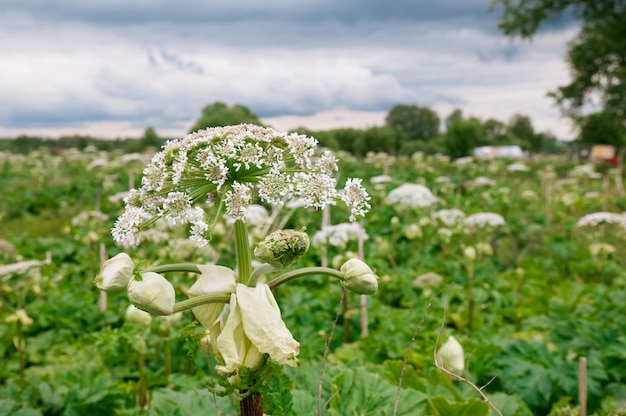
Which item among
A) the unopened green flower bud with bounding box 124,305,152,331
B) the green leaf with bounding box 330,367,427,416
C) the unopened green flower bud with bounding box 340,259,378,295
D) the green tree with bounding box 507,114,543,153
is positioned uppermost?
the unopened green flower bud with bounding box 340,259,378,295

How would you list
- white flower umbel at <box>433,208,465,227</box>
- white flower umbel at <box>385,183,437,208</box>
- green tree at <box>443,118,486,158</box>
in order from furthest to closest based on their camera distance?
1. green tree at <box>443,118,486,158</box>
2. white flower umbel at <box>385,183,437,208</box>
3. white flower umbel at <box>433,208,465,227</box>

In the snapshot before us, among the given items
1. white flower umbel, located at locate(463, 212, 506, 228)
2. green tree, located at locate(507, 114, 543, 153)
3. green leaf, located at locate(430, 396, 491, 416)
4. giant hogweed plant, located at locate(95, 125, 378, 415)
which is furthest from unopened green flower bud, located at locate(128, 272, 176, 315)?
green tree, located at locate(507, 114, 543, 153)

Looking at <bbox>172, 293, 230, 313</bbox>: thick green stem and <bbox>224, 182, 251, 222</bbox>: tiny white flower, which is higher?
<bbox>224, 182, 251, 222</bbox>: tiny white flower

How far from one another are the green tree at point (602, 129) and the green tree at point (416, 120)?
1842 inches

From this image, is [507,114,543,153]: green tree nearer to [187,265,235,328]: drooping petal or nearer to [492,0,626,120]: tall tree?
[492,0,626,120]: tall tree

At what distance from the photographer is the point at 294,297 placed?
435cm

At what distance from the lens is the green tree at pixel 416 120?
3265 inches

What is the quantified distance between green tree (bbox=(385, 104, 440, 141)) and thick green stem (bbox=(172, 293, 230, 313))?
81567 mm

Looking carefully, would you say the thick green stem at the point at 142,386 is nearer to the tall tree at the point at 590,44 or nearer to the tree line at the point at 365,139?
the tree line at the point at 365,139

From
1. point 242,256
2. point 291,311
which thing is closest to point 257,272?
point 242,256

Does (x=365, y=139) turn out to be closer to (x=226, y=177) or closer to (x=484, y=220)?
(x=484, y=220)

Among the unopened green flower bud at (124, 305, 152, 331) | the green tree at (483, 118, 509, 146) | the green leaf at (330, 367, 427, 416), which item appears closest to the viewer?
the green leaf at (330, 367, 427, 416)

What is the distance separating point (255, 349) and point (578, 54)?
1430 inches

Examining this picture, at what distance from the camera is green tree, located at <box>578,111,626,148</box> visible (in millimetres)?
31328
